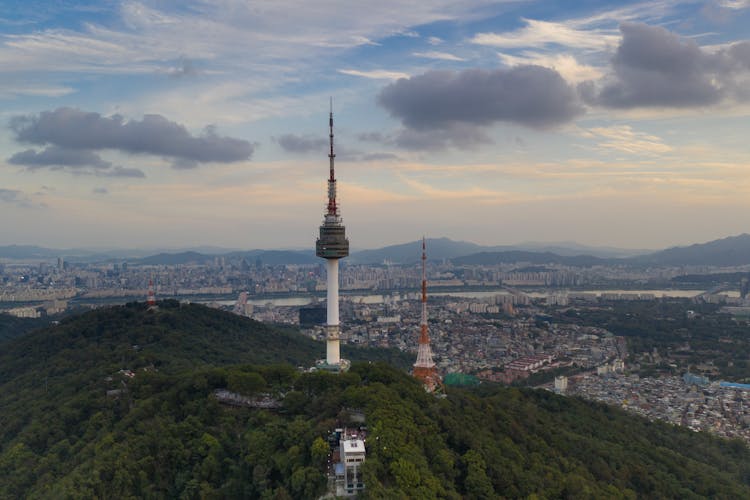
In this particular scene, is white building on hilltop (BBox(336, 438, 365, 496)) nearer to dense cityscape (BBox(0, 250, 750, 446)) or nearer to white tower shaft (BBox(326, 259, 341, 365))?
white tower shaft (BBox(326, 259, 341, 365))

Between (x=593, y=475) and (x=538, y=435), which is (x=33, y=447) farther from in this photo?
(x=593, y=475)

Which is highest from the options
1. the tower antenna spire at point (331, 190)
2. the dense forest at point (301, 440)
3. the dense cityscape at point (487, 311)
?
the tower antenna spire at point (331, 190)

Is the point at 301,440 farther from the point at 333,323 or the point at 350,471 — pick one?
the point at 333,323

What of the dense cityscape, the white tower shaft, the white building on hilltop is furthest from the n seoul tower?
the dense cityscape

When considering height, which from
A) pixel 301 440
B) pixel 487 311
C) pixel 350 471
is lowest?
pixel 487 311

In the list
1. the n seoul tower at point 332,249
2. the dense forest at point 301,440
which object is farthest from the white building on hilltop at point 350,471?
the n seoul tower at point 332,249

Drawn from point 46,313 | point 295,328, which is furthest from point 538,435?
point 46,313

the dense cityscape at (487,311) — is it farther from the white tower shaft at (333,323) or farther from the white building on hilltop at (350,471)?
the white building on hilltop at (350,471)

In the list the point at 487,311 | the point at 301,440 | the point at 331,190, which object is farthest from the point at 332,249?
the point at 487,311
